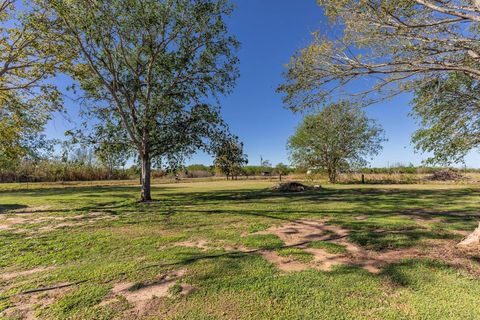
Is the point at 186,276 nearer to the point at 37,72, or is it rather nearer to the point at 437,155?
the point at 37,72


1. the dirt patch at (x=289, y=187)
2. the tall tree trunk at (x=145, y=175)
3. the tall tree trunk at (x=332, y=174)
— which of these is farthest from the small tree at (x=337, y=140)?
the tall tree trunk at (x=145, y=175)

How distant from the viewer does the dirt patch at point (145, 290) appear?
113 inches

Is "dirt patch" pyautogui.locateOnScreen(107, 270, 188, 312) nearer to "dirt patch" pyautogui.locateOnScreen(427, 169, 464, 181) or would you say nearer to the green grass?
the green grass

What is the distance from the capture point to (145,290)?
3.13m

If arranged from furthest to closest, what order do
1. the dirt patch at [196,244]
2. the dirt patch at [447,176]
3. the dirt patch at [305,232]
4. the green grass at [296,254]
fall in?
the dirt patch at [447,176] < the dirt patch at [305,232] < the dirt patch at [196,244] < the green grass at [296,254]

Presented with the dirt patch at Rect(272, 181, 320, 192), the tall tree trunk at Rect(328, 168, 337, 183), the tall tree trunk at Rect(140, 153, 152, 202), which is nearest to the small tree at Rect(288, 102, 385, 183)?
the tall tree trunk at Rect(328, 168, 337, 183)

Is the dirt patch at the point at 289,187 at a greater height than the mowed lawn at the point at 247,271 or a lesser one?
greater

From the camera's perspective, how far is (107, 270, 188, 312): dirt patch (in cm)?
288

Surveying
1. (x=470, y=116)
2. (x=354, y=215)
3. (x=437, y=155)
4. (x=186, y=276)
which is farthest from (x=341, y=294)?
(x=437, y=155)

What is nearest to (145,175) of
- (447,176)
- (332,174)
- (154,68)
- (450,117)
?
(154,68)

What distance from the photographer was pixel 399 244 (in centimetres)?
456

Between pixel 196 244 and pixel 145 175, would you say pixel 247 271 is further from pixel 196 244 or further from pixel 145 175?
pixel 145 175

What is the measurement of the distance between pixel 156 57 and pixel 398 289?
1257 centimetres

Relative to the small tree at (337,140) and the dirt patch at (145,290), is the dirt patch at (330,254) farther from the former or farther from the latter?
the small tree at (337,140)
